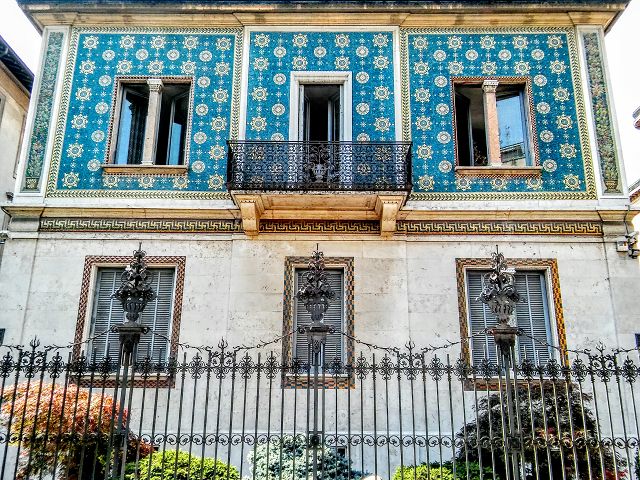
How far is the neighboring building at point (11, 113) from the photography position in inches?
675

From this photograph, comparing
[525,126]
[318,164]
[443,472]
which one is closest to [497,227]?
[525,126]

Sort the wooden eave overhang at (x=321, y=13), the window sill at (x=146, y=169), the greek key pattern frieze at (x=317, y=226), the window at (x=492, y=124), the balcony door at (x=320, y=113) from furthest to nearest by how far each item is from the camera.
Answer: the wooden eave overhang at (x=321, y=13), the balcony door at (x=320, y=113), the window at (x=492, y=124), the window sill at (x=146, y=169), the greek key pattern frieze at (x=317, y=226)

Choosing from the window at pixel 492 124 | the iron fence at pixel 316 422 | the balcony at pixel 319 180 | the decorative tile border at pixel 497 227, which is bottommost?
the iron fence at pixel 316 422

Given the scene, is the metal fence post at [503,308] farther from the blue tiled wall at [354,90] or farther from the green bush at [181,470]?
the blue tiled wall at [354,90]

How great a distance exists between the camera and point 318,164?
1336cm

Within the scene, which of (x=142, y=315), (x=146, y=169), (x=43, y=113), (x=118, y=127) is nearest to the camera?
(x=142, y=315)

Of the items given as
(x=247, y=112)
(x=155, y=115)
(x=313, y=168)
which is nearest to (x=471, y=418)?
(x=313, y=168)

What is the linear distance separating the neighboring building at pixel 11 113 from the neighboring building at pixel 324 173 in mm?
2712

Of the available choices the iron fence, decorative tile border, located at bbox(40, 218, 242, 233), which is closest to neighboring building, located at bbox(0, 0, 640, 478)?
decorative tile border, located at bbox(40, 218, 242, 233)

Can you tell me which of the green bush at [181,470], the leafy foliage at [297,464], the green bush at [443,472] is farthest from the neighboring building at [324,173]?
the green bush at [181,470]

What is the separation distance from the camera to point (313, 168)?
13344mm

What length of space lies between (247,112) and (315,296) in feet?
24.7

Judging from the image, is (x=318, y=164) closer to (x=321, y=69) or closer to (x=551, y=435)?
(x=321, y=69)

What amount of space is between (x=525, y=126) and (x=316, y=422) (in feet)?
31.9
